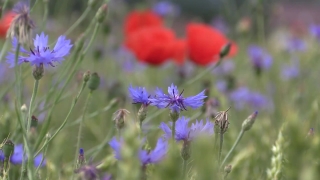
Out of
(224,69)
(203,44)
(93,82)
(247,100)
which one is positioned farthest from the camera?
(224,69)

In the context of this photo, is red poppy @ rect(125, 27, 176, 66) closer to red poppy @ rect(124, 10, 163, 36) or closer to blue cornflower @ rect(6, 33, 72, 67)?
red poppy @ rect(124, 10, 163, 36)

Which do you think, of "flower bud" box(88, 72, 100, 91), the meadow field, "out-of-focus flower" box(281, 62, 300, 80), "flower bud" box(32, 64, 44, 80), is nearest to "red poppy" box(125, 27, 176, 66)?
the meadow field

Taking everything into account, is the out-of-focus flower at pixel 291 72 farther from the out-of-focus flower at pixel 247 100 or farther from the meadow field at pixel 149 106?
the out-of-focus flower at pixel 247 100

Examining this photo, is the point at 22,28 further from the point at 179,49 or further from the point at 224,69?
the point at 224,69

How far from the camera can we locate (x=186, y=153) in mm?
400

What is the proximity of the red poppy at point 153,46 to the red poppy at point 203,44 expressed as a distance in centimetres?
5

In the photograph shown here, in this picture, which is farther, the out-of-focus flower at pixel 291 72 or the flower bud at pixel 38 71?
the out-of-focus flower at pixel 291 72

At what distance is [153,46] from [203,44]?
0.11m

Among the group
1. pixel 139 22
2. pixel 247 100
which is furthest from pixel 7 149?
pixel 139 22

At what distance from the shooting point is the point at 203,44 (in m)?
1.13

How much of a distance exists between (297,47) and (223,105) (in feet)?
3.51

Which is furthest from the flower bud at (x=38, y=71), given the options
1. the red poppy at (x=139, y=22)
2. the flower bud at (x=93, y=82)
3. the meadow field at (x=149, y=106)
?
the red poppy at (x=139, y=22)

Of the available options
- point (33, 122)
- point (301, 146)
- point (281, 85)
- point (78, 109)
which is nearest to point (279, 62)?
point (281, 85)

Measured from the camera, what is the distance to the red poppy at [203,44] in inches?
44.4
